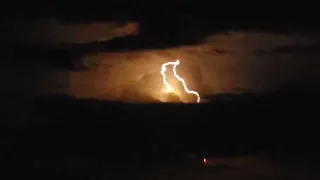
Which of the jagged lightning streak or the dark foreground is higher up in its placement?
the jagged lightning streak

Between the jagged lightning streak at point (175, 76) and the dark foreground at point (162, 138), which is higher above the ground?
the jagged lightning streak at point (175, 76)

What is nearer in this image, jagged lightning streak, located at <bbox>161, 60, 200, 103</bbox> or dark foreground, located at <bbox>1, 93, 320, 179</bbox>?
dark foreground, located at <bbox>1, 93, 320, 179</bbox>

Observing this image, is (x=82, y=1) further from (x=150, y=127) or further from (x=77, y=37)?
→ (x=150, y=127)

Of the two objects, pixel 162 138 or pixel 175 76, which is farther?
pixel 175 76

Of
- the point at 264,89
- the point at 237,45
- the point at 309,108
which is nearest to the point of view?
the point at 309,108

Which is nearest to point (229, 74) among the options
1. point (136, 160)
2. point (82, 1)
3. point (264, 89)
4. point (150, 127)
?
point (264, 89)

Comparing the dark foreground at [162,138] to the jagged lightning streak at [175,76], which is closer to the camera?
the dark foreground at [162,138]

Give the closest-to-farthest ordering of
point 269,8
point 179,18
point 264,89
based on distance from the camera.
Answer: point 264,89, point 179,18, point 269,8

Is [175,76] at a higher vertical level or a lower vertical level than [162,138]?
higher
